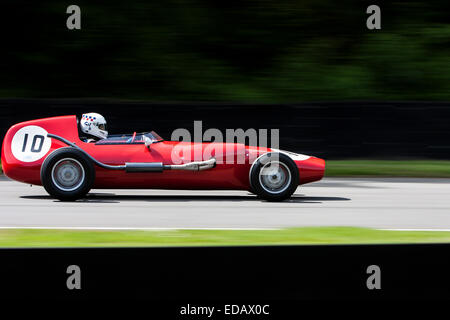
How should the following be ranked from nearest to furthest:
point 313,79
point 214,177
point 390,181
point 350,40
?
1. point 214,177
2. point 390,181
3. point 313,79
4. point 350,40

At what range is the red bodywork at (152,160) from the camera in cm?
938

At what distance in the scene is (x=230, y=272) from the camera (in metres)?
4.65

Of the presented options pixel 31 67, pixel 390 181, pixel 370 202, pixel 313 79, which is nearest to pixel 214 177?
pixel 370 202

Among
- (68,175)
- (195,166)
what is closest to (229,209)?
(195,166)

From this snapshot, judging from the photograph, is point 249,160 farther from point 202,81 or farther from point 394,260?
point 202,81

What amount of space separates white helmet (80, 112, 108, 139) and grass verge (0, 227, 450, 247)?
127 inches

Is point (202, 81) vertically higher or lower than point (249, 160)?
higher

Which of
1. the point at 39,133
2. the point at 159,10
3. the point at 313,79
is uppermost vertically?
the point at 159,10

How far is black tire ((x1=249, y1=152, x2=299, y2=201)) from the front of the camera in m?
9.40

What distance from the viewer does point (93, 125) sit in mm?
9953

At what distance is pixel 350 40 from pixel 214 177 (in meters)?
12.1

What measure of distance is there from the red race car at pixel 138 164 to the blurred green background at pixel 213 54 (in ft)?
30.3

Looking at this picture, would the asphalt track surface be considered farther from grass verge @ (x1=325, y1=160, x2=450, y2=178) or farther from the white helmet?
grass verge @ (x1=325, y1=160, x2=450, y2=178)

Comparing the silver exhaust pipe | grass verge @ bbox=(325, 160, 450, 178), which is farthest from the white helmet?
grass verge @ bbox=(325, 160, 450, 178)
